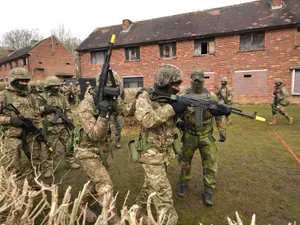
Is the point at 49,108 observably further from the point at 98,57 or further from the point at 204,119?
the point at 98,57

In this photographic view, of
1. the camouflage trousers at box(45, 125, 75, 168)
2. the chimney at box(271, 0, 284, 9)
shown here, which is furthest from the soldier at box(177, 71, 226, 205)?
the chimney at box(271, 0, 284, 9)

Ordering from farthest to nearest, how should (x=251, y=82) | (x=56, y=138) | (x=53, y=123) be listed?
1. (x=251, y=82)
2. (x=56, y=138)
3. (x=53, y=123)

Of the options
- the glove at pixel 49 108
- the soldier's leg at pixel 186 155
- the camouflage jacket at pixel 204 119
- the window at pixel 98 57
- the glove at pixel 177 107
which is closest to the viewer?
the glove at pixel 177 107

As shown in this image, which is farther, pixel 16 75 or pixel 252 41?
pixel 252 41

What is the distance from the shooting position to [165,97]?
2.43 metres

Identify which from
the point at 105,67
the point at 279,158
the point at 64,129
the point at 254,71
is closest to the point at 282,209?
the point at 279,158

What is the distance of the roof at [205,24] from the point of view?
508 inches

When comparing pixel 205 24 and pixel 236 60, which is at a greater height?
pixel 205 24

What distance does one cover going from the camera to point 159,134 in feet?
7.94

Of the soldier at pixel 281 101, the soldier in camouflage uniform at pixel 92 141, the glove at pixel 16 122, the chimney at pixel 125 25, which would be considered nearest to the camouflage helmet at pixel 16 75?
the glove at pixel 16 122

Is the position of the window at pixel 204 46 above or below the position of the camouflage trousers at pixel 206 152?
above

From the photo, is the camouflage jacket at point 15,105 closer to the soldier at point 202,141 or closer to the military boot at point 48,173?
the military boot at point 48,173

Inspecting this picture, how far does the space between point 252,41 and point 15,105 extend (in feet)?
46.8

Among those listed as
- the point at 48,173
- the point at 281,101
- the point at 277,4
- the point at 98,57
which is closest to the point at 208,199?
the point at 48,173
